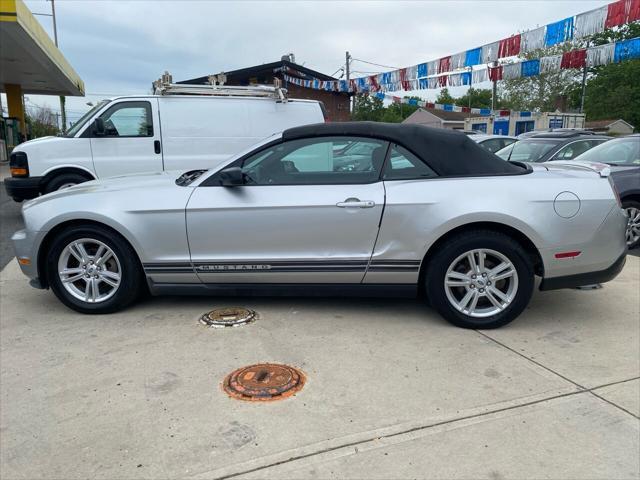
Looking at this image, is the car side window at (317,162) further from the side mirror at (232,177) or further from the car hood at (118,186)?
the car hood at (118,186)

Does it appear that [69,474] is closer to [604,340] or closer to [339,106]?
[604,340]

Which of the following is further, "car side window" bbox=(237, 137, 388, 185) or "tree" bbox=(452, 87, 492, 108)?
"tree" bbox=(452, 87, 492, 108)

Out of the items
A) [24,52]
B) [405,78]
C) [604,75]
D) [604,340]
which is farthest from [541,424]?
[604,75]

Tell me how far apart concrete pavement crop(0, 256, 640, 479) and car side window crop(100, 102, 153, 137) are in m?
4.13

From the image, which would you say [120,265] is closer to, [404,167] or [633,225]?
[404,167]

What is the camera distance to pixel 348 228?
3.78 metres

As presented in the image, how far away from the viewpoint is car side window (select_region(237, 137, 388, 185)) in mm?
3883

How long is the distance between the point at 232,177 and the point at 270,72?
24192 mm

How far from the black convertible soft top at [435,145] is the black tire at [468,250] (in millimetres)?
532

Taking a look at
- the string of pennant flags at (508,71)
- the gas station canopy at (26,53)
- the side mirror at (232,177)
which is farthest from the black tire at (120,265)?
the string of pennant flags at (508,71)

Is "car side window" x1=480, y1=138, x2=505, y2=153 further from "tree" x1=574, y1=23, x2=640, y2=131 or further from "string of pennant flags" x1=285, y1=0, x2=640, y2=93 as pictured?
"tree" x1=574, y1=23, x2=640, y2=131

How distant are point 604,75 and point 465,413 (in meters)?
53.2

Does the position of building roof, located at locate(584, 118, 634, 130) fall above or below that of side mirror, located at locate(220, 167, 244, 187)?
above

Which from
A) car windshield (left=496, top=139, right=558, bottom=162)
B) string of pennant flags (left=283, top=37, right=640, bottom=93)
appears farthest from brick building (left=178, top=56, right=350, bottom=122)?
car windshield (left=496, top=139, right=558, bottom=162)
